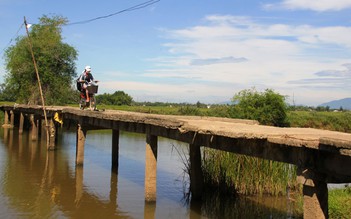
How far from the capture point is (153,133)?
32.6 feet

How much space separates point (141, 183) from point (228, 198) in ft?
10.7

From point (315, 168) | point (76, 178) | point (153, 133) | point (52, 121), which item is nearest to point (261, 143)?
point (315, 168)

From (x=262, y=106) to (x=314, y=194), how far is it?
26.6 meters

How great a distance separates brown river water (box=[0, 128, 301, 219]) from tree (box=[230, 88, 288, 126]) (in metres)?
14.7

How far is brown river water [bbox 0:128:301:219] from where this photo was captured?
31.1ft

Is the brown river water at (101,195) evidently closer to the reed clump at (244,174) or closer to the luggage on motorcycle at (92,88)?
the reed clump at (244,174)

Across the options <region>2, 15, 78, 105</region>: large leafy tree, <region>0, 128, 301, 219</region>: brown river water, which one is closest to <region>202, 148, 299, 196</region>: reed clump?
<region>0, 128, 301, 219</region>: brown river water

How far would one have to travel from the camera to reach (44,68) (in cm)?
3266

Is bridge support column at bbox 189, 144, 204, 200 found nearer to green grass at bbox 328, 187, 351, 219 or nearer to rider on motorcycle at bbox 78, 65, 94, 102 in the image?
green grass at bbox 328, 187, 351, 219

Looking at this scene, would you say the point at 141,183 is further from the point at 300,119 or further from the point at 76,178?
the point at 300,119

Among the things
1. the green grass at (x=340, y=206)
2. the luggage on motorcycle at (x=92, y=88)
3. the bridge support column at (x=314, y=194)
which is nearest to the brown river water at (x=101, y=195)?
the green grass at (x=340, y=206)

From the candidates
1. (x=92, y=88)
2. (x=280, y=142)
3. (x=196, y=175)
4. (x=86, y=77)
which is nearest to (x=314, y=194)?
(x=280, y=142)

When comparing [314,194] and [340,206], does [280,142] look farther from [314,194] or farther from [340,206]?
[340,206]

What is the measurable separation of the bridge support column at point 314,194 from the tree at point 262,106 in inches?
989
